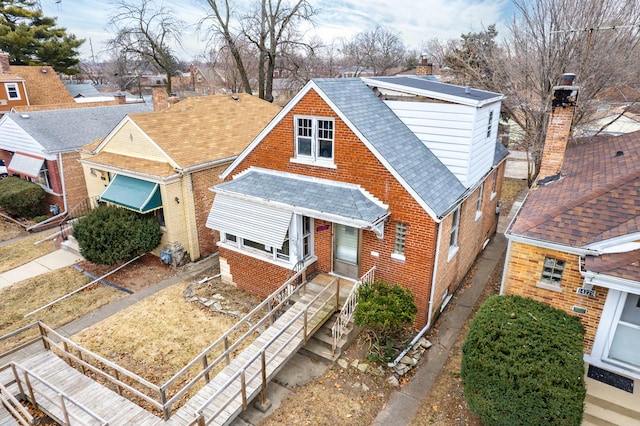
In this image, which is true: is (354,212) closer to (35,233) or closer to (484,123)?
(484,123)

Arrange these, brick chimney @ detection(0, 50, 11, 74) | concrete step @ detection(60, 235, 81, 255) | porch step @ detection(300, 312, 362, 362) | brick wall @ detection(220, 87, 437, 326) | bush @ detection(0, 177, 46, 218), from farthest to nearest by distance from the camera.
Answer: brick chimney @ detection(0, 50, 11, 74) < bush @ detection(0, 177, 46, 218) < concrete step @ detection(60, 235, 81, 255) < brick wall @ detection(220, 87, 437, 326) < porch step @ detection(300, 312, 362, 362)

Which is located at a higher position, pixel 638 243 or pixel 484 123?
pixel 484 123

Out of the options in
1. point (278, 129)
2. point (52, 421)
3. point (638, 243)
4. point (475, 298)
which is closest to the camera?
point (638, 243)

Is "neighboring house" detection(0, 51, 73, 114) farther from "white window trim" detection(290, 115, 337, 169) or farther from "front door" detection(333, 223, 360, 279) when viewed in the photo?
"front door" detection(333, 223, 360, 279)

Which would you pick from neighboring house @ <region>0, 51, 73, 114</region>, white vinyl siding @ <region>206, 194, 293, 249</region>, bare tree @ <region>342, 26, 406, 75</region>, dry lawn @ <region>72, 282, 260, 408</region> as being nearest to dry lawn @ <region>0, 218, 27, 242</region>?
dry lawn @ <region>72, 282, 260, 408</region>

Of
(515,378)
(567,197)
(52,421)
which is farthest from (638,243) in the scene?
(52,421)

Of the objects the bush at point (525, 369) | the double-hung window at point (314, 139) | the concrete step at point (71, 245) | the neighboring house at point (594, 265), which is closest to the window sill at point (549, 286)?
the neighboring house at point (594, 265)
